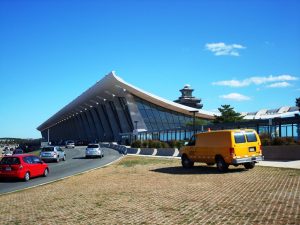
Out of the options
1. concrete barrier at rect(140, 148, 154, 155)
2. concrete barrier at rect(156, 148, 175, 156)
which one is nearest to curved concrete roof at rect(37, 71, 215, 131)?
concrete barrier at rect(140, 148, 154, 155)

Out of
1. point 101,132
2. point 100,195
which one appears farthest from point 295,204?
point 101,132

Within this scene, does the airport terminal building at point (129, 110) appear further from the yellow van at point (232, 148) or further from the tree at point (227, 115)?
the yellow van at point (232, 148)

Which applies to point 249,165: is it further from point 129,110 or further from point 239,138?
point 129,110

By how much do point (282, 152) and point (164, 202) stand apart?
60.6ft

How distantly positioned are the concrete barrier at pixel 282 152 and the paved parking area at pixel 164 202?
1036cm

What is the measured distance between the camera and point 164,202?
11.4 metres

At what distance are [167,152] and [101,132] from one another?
78.0m

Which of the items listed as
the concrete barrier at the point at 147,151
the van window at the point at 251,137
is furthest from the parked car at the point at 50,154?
the van window at the point at 251,137

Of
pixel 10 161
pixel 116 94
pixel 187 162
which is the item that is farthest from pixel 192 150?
pixel 116 94

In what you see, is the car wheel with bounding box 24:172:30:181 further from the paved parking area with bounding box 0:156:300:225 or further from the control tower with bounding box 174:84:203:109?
the control tower with bounding box 174:84:203:109

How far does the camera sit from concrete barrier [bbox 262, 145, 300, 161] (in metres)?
26.6

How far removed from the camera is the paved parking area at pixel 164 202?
30.1ft

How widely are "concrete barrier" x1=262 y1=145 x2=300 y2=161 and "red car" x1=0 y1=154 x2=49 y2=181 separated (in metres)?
15.6

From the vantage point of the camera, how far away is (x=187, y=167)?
23.4m
